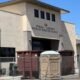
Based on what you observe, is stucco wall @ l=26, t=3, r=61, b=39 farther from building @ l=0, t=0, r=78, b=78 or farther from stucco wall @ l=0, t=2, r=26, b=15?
stucco wall @ l=0, t=2, r=26, b=15

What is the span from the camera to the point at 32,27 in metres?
38.5

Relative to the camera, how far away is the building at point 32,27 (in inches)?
1394

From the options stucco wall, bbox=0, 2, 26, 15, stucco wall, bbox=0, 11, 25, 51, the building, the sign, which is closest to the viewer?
stucco wall, bbox=0, 11, 25, 51

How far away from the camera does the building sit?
1394 inches

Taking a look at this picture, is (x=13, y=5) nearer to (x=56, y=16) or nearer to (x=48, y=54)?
(x=56, y=16)

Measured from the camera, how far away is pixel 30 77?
92.2ft

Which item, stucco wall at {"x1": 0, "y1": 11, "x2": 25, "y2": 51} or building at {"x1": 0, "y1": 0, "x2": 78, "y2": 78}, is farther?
building at {"x1": 0, "y1": 0, "x2": 78, "y2": 78}

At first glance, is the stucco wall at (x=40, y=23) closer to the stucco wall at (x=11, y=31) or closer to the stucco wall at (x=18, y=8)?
the stucco wall at (x=18, y=8)

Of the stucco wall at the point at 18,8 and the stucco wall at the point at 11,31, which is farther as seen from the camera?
the stucco wall at the point at 18,8

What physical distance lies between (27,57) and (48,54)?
5.77m

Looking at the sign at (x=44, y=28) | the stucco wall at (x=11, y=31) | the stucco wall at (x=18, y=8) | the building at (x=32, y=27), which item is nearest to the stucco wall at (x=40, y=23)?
the building at (x=32, y=27)

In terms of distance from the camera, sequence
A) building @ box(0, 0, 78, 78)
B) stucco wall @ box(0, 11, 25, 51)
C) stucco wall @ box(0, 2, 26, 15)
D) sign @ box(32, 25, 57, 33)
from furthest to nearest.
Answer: sign @ box(32, 25, 57, 33) → stucco wall @ box(0, 2, 26, 15) → building @ box(0, 0, 78, 78) → stucco wall @ box(0, 11, 25, 51)

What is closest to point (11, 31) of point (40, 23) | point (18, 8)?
point (18, 8)

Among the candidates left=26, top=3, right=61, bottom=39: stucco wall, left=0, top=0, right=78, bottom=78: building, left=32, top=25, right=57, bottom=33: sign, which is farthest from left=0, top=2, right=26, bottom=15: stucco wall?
left=32, top=25, right=57, bottom=33: sign
